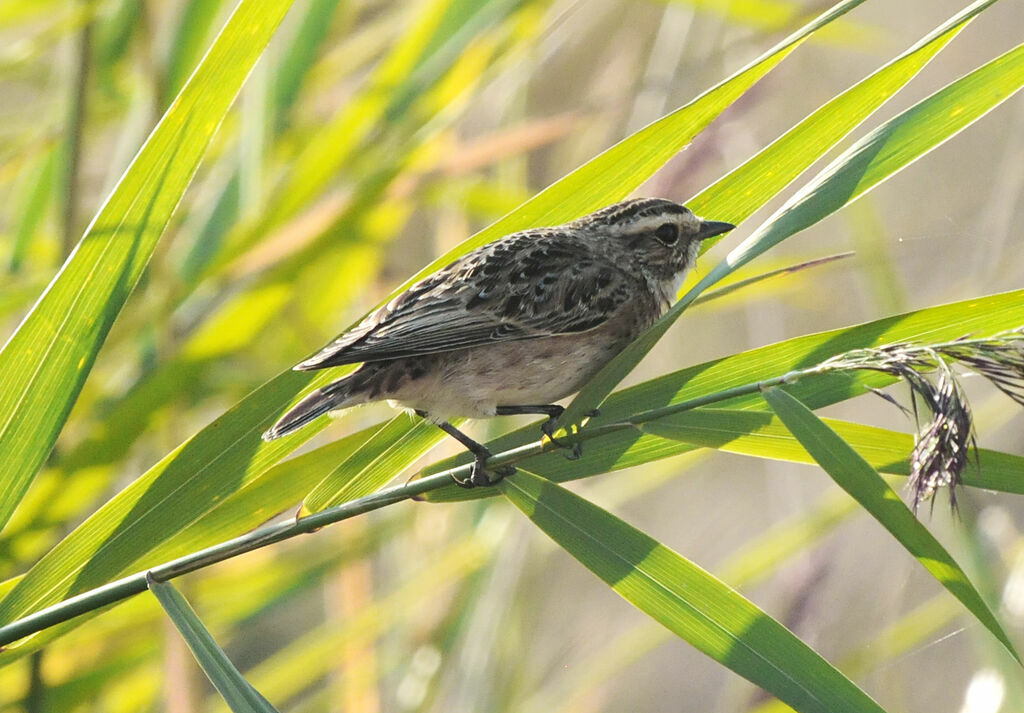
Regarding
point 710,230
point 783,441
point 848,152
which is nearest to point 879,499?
point 783,441

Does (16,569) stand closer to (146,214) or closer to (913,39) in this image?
(146,214)

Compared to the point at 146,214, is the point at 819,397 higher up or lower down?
lower down

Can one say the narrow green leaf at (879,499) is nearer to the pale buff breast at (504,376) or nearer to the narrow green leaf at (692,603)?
the narrow green leaf at (692,603)

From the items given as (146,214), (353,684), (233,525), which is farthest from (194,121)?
(353,684)

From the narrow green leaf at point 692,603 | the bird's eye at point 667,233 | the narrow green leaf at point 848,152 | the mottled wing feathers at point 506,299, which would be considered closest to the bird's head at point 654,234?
the bird's eye at point 667,233

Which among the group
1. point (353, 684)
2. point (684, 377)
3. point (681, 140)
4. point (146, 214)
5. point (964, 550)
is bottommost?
point (964, 550)

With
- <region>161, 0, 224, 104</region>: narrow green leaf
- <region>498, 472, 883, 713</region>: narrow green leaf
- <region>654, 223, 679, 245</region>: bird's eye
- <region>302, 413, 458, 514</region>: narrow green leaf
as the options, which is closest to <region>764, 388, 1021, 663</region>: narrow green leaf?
<region>498, 472, 883, 713</region>: narrow green leaf

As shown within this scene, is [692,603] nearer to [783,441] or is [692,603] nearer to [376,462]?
[783,441]
